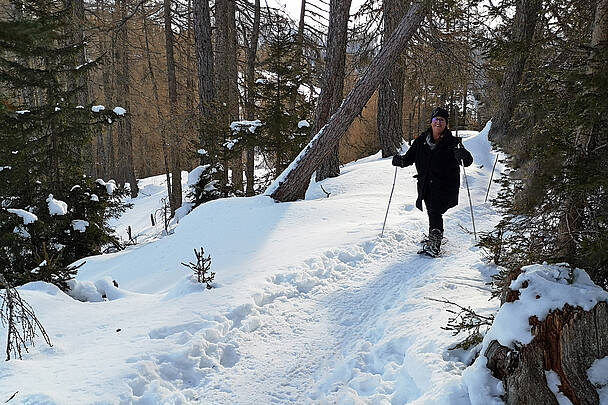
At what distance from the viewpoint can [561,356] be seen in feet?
7.46

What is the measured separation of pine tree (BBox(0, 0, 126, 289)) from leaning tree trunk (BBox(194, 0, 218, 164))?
3192 millimetres

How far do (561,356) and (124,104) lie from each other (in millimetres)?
23976

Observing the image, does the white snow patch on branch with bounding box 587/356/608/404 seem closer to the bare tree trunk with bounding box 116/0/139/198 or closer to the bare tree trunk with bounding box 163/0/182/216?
the bare tree trunk with bounding box 163/0/182/216

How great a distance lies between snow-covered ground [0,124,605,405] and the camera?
300cm

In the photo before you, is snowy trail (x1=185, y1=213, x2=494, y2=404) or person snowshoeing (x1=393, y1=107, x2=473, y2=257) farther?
person snowshoeing (x1=393, y1=107, x2=473, y2=257)

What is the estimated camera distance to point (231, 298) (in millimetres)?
4363

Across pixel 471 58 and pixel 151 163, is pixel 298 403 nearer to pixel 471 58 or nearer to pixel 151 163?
pixel 471 58

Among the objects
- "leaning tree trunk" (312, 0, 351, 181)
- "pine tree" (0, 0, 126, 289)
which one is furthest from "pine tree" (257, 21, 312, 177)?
"pine tree" (0, 0, 126, 289)

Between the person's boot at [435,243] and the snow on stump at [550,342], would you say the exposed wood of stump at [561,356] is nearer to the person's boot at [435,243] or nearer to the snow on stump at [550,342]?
the snow on stump at [550,342]

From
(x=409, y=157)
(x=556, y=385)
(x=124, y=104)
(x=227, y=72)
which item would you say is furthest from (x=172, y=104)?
(x=556, y=385)

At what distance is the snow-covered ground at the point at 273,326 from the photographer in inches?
118

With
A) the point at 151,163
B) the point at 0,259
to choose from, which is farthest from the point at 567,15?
the point at 151,163

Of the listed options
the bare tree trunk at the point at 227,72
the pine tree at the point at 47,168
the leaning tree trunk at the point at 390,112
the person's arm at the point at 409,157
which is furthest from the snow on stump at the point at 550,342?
the bare tree trunk at the point at 227,72

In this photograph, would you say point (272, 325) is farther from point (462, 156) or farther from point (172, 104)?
point (172, 104)
